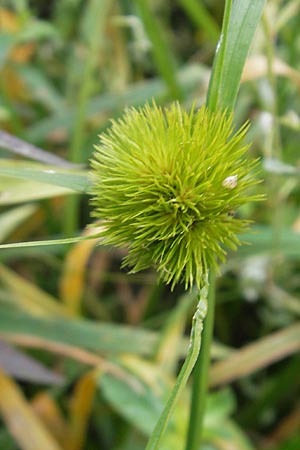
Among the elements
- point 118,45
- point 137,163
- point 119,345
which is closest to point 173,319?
point 119,345

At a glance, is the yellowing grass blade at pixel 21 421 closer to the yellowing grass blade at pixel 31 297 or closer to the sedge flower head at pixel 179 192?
the yellowing grass blade at pixel 31 297

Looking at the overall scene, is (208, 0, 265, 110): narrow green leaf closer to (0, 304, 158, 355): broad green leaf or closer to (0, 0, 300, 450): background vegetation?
(0, 0, 300, 450): background vegetation

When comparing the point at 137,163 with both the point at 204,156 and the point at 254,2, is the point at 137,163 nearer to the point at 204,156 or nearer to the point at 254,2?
the point at 204,156

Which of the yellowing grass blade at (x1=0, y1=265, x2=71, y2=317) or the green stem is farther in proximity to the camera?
the yellowing grass blade at (x1=0, y1=265, x2=71, y2=317)

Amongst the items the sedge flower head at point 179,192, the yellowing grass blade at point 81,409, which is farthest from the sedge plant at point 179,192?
the yellowing grass blade at point 81,409

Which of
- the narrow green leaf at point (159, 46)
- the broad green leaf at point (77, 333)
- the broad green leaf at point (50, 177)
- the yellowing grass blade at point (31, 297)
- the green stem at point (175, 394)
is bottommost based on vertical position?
the green stem at point (175, 394)

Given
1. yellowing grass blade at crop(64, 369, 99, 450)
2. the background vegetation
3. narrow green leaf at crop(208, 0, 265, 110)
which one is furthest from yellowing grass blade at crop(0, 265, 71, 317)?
narrow green leaf at crop(208, 0, 265, 110)

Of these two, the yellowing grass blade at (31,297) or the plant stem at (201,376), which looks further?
the yellowing grass blade at (31,297)
